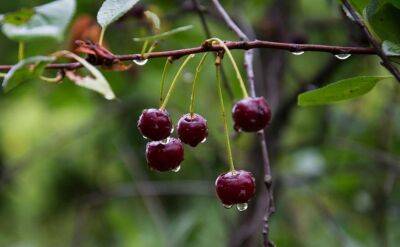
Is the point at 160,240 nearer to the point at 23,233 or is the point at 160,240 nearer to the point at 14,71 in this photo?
the point at 23,233

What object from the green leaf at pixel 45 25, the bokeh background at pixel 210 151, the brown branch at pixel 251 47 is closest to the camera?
the green leaf at pixel 45 25

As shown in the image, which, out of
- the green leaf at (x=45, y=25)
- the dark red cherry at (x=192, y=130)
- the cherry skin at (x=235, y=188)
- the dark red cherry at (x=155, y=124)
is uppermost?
the green leaf at (x=45, y=25)

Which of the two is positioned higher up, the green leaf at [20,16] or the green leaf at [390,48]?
the green leaf at [20,16]

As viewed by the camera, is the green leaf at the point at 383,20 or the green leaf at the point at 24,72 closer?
the green leaf at the point at 24,72

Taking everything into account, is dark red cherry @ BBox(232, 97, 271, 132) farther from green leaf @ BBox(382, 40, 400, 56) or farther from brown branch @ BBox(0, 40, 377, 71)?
green leaf @ BBox(382, 40, 400, 56)

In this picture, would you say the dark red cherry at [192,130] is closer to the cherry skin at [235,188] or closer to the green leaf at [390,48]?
the cherry skin at [235,188]

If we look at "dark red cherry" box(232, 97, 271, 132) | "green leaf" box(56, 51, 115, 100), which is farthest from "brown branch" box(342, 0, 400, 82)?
"green leaf" box(56, 51, 115, 100)

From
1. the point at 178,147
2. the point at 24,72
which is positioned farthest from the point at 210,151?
the point at 24,72

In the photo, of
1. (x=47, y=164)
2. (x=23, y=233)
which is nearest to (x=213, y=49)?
(x=47, y=164)

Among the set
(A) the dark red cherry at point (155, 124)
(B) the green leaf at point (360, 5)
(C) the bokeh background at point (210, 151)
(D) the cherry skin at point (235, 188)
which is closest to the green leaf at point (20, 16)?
(A) the dark red cherry at point (155, 124)
